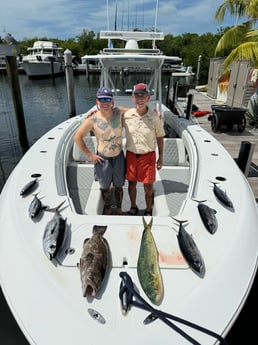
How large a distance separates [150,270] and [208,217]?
67cm

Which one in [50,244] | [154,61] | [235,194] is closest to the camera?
[50,244]

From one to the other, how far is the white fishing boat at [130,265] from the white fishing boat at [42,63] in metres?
36.3

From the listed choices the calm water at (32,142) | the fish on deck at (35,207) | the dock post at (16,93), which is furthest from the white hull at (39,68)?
the fish on deck at (35,207)

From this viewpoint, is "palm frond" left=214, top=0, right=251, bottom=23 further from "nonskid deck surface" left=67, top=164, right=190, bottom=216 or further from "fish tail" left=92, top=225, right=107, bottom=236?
"fish tail" left=92, top=225, right=107, bottom=236

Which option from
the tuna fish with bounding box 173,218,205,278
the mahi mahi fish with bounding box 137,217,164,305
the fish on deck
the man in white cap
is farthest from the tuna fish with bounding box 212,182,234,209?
the fish on deck

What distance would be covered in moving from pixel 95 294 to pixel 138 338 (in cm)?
32

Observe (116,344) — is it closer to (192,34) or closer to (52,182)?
(52,182)

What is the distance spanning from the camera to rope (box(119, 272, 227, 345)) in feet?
4.32

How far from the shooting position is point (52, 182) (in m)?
→ 2.41

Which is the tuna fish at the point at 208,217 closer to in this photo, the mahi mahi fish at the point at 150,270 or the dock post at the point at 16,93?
the mahi mahi fish at the point at 150,270

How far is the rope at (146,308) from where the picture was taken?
1.32 m

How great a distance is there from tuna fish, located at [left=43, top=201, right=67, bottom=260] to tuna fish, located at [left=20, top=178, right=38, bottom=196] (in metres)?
0.51

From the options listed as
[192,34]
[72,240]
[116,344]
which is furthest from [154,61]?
[192,34]

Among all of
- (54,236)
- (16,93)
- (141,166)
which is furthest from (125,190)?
(16,93)
